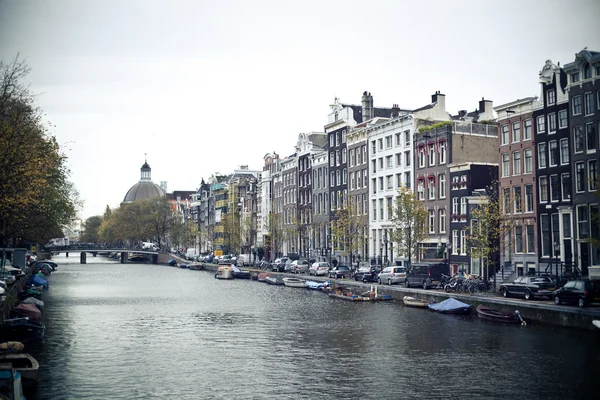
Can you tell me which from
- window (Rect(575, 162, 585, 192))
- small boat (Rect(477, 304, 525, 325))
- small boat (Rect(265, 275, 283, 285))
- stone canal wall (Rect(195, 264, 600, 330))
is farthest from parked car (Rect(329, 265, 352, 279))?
small boat (Rect(477, 304, 525, 325))

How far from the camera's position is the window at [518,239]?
69.0 m

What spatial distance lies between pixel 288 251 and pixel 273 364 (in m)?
97.3

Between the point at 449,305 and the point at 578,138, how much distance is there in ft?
65.1

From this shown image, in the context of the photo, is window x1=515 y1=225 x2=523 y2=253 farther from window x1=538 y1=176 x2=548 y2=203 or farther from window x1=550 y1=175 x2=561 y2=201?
window x1=550 y1=175 x2=561 y2=201

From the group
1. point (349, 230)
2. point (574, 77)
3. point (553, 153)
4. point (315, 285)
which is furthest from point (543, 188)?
point (349, 230)

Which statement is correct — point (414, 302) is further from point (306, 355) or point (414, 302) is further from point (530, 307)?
point (306, 355)

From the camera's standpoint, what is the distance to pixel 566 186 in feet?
209

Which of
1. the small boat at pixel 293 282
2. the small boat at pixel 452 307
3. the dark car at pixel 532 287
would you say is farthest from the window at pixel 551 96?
the small boat at pixel 293 282

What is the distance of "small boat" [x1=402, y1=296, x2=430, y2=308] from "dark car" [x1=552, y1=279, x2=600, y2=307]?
13.4 meters

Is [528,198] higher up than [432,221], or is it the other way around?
[528,198]

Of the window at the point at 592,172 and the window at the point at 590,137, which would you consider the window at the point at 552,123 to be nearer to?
the window at the point at 590,137

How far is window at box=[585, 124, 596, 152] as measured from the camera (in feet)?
199

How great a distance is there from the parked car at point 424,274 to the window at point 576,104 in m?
19.0

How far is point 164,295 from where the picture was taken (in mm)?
80250
